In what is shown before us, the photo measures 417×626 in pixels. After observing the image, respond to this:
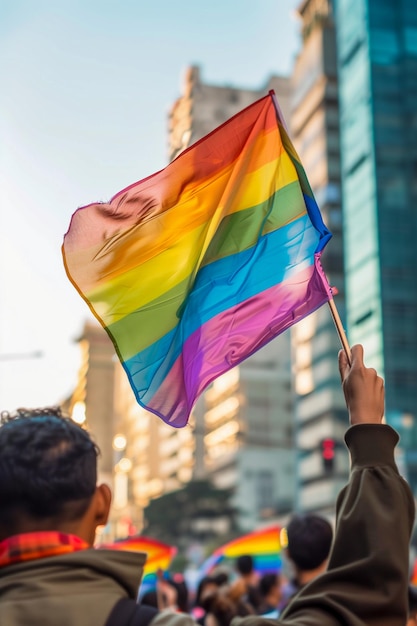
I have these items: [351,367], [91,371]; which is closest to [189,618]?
[351,367]

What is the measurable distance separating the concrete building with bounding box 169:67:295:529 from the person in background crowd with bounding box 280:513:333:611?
92436mm

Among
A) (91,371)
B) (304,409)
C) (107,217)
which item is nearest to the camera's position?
(107,217)

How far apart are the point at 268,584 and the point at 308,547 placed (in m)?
3.69

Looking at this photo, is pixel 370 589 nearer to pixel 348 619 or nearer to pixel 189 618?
pixel 348 619

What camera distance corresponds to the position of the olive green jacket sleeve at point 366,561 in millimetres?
1833

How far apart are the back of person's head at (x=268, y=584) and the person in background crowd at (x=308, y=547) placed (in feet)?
11.6

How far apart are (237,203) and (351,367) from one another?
5.92 ft

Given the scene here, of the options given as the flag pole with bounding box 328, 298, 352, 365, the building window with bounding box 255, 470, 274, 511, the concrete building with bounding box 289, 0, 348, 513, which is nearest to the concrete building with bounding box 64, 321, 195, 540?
the building window with bounding box 255, 470, 274, 511

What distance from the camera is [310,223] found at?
380 cm

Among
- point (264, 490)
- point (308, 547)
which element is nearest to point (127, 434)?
point (264, 490)

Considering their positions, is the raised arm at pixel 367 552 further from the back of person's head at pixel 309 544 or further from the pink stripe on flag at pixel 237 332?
the back of person's head at pixel 309 544

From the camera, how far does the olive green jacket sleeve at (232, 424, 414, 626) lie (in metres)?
1.83

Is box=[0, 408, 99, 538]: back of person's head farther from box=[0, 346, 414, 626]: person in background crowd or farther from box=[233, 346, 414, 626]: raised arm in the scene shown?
box=[233, 346, 414, 626]: raised arm

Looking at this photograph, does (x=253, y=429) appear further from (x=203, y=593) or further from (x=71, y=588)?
(x=71, y=588)
